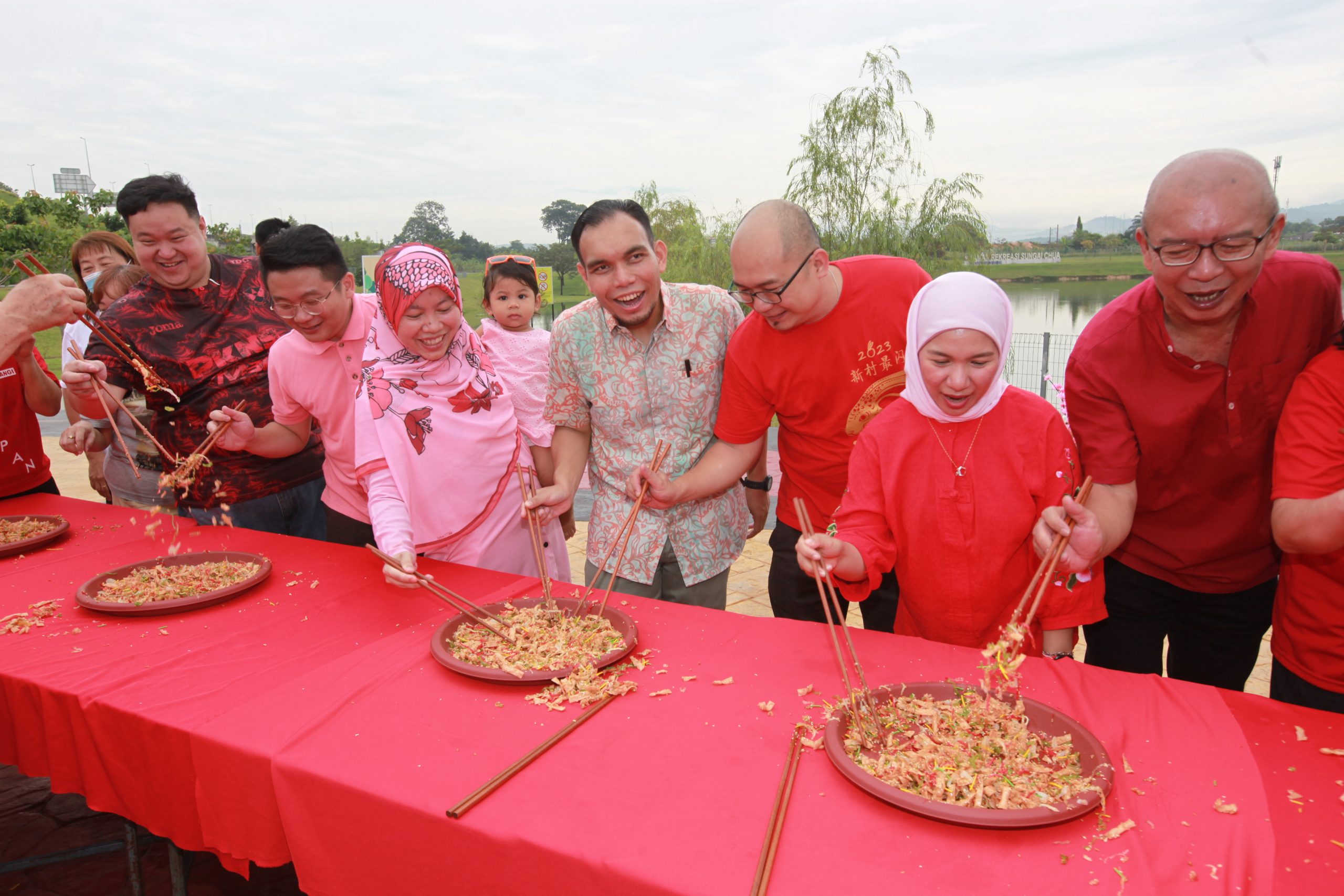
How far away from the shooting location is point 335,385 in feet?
8.07

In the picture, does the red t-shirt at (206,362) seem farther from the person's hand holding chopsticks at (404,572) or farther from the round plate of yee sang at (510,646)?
the round plate of yee sang at (510,646)

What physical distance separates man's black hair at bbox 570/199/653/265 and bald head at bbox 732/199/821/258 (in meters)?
0.30

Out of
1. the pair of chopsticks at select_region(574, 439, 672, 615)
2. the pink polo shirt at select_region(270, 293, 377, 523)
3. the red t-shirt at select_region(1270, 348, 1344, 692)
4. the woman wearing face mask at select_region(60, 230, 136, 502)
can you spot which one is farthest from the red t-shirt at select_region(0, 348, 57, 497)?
the red t-shirt at select_region(1270, 348, 1344, 692)

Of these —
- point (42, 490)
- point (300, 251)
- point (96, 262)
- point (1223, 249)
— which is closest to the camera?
point (1223, 249)

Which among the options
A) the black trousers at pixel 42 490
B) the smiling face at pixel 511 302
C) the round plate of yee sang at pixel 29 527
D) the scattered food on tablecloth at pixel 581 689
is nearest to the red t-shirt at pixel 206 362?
the round plate of yee sang at pixel 29 527

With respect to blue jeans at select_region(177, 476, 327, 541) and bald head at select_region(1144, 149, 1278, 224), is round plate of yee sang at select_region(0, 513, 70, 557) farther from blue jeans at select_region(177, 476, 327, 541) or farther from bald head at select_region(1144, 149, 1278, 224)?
bald head at select_region(1144, 149, 1278, 224)

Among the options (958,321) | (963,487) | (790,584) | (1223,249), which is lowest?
(790,584)

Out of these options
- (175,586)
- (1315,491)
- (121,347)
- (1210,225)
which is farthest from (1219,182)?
(121,347)

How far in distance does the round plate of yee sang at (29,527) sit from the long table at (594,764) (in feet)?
1.72

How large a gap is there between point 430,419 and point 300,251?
0.62 metres

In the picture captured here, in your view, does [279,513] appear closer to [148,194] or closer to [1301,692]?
[148,194]

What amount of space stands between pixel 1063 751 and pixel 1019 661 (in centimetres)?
18

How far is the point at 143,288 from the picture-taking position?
2.80m

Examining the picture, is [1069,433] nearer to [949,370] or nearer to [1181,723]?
[949,370]
